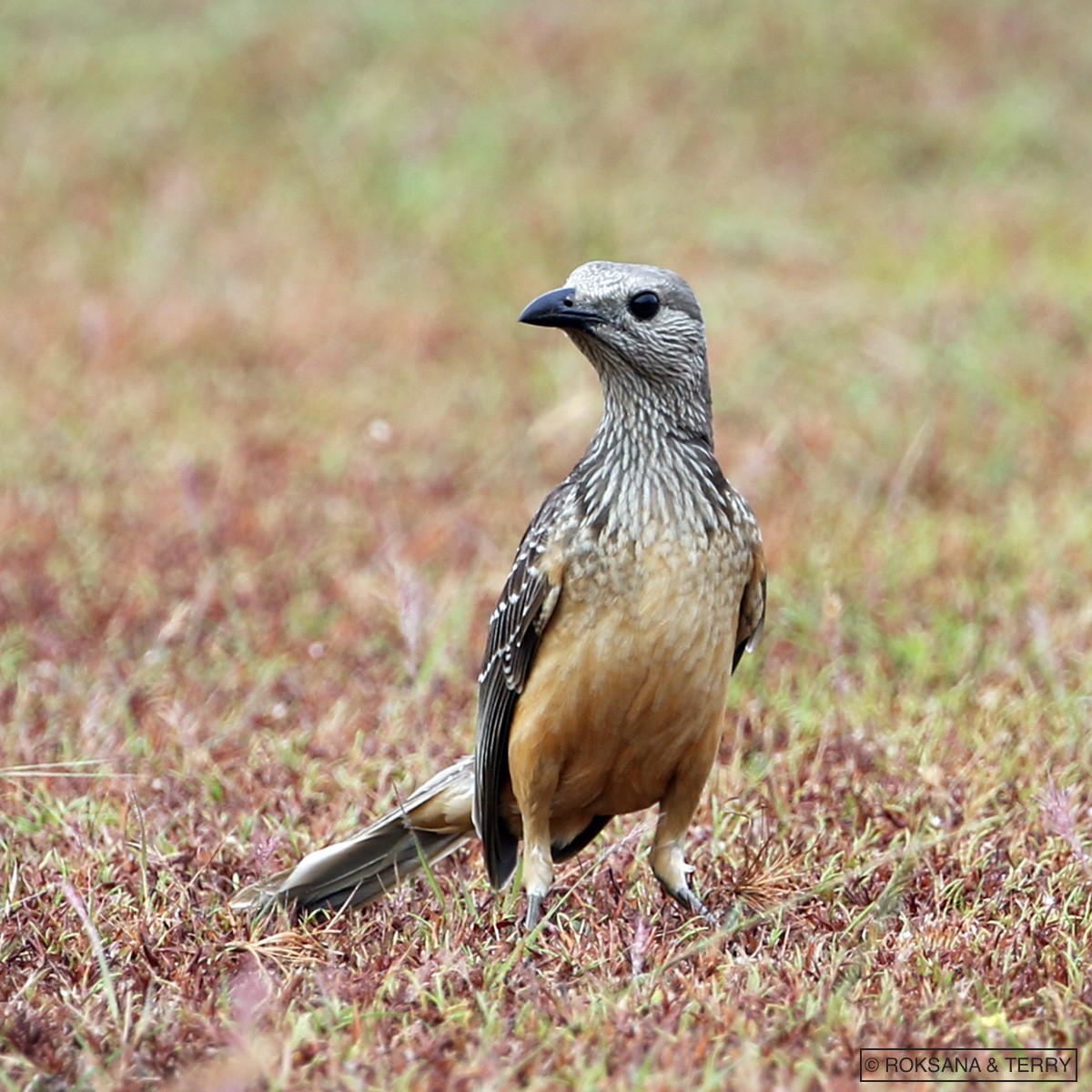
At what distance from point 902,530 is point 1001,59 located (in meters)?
8.16

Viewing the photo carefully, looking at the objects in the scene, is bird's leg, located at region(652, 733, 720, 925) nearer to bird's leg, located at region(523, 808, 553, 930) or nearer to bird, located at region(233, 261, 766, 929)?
bird, located at region(233, 261, 766, 929)

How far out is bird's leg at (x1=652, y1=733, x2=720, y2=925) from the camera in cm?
416

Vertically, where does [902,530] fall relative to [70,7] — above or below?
below

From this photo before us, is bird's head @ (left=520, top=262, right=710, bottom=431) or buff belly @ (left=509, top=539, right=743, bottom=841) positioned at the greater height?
bird's head @ (left=520, top=262, right=710, bottom=431)

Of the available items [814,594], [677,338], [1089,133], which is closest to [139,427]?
[814,594]

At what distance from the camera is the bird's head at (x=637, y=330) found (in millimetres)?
4258

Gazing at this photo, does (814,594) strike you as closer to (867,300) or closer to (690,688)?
(690,688)

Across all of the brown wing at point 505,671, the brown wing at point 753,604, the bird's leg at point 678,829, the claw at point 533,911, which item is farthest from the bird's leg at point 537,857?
the brown wing at point 753,604

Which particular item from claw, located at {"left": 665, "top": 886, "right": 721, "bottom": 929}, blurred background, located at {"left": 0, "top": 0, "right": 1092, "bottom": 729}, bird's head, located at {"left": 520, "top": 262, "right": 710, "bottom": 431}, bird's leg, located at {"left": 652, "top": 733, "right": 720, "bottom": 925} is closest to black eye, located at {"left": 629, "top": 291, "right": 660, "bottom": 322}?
bird's head, located at {"left": 520, "top": 262, "right": 710, "bottom": 431}

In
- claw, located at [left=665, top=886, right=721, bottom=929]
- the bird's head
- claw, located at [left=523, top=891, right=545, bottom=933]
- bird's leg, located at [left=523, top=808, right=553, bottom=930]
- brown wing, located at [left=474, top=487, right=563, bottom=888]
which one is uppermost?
the bird's head

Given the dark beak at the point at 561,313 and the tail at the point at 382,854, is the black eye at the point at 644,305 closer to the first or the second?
the dark beak at the point at 561,313

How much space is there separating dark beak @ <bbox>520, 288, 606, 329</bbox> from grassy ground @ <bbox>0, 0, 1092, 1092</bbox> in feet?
3.91

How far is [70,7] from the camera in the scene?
15.3 m

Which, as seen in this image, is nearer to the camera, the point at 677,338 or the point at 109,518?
the point at 677,338
